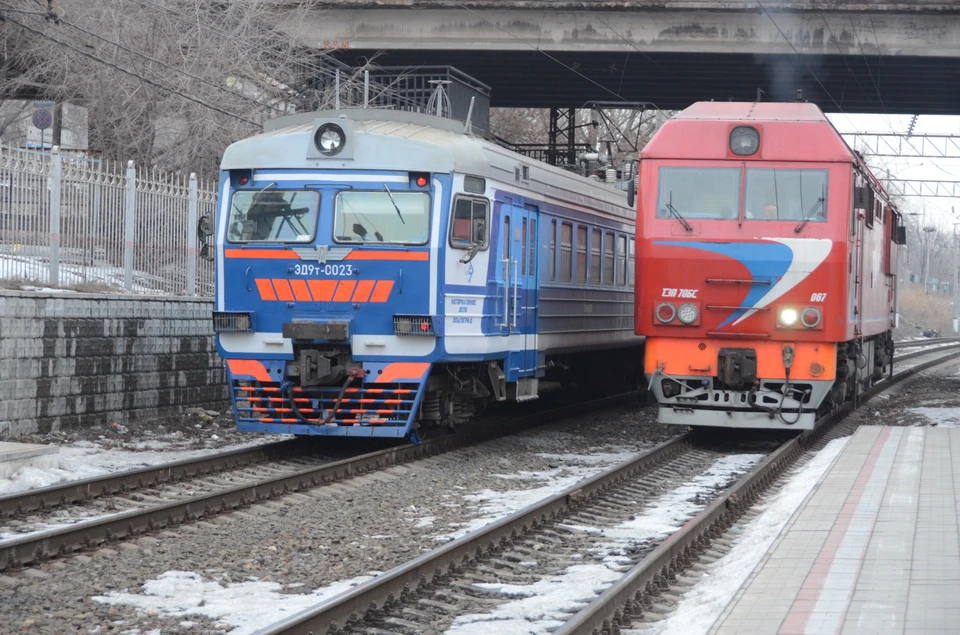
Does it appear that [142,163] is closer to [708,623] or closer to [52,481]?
[52,481]

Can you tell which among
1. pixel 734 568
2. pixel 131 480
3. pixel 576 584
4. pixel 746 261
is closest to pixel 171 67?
pixel 746 261

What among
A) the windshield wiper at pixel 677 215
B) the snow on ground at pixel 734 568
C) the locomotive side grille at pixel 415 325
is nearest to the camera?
the snow on ground at pixel 734 568

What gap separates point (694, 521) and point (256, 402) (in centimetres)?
545

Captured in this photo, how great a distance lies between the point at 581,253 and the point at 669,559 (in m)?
9.63

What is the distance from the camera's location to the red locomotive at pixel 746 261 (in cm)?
1394

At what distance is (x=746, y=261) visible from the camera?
14.1 m

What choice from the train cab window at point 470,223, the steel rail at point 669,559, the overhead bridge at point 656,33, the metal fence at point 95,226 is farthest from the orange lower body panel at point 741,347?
the overhead bridge at point 656,33

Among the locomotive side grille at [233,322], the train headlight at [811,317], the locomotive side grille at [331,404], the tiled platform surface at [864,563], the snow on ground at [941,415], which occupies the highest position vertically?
the train headlight at [811,317]

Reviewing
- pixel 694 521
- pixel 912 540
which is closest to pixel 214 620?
pixel 694 521

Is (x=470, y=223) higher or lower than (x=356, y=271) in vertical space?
higher

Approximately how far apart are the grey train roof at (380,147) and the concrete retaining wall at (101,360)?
2.70m

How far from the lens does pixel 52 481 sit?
10.9 m

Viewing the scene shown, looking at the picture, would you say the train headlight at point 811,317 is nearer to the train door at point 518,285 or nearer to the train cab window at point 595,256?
the train door at point 518,285

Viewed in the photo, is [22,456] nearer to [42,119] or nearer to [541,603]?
[541,603]
